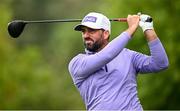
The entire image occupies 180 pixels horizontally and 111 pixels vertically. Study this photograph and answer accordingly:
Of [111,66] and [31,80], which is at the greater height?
[111,66]

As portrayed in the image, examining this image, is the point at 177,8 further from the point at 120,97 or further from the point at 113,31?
the point at 120,97

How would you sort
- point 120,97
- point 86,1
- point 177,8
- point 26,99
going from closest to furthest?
1. point 120,97
2. point 177,8
3. point 26,99
4. point 86,1

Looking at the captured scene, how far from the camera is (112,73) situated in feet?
27.3

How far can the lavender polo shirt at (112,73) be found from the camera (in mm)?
8203

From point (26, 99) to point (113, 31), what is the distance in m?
8.11

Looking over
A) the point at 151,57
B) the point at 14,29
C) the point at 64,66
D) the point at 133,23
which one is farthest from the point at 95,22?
the point at 64,66

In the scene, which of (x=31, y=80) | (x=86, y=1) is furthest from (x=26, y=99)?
(x=86, y=1)

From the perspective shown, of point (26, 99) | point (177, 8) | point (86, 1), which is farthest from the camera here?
point (86, 1)

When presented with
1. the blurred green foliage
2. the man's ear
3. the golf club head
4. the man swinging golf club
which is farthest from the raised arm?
the blurred green foliage

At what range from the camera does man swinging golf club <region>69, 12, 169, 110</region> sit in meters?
8.24

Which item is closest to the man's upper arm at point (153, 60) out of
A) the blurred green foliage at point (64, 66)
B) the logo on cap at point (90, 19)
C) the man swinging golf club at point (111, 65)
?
the man swinging golf club at point (111, 65)

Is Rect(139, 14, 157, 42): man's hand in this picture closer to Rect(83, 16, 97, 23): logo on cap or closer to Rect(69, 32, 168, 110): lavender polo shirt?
Rect(69, 32, 168, 110): lavender polo shirt

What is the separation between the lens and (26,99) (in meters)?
29.5

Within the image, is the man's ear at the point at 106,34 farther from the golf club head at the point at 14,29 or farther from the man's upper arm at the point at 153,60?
the golf club head at the point at 14,29
